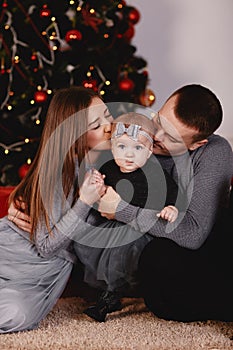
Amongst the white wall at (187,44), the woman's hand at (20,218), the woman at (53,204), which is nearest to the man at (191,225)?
the woman at (53,204)

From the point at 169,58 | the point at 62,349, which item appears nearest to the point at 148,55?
the point at 169,58

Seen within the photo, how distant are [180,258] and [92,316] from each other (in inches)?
13.4

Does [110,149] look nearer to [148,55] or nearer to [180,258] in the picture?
[180,258]

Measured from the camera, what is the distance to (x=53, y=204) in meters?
1.93

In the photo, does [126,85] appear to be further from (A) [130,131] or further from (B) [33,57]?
(A) [130,131]

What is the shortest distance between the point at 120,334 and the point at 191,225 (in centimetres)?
38

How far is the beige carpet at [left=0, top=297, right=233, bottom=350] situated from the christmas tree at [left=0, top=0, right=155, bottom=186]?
170 cm

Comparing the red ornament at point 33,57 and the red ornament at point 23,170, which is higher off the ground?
the red ornament at point 33,57

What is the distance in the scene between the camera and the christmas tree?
363 centimetres

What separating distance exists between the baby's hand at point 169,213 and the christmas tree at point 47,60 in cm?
183

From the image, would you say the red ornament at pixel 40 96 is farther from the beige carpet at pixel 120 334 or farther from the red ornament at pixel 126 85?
the beige carpet at pixel 120 334

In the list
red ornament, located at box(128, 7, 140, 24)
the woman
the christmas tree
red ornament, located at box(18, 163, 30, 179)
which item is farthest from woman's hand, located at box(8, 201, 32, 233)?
red ornament, located at box(128, 7, 140, 24)

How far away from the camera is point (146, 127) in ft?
6.37

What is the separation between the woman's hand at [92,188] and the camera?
189cm
